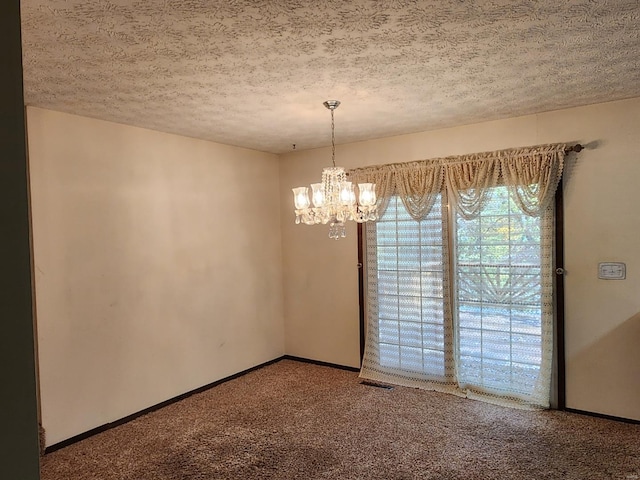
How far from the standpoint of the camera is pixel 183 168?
3.97 metres

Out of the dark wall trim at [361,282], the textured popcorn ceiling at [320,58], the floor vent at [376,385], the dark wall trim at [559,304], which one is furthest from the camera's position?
the dark wall trim at [361,282]

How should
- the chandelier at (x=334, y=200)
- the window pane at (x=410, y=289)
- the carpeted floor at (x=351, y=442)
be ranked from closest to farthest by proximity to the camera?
the carpeted floor at (x=351, y=442), the chandelier at (x=334, y=200), the window pane at (x=410, y=289)

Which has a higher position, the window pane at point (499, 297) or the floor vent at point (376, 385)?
the window pane at point (499, 297)

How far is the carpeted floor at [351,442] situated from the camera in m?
2.68

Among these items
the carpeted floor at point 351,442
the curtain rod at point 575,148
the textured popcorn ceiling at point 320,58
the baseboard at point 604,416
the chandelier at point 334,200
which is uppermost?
the textured popcorn ceiling at point 320,58

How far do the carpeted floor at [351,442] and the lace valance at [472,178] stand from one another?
1644mm

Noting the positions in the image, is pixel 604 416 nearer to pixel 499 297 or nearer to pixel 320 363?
pixel 499 297

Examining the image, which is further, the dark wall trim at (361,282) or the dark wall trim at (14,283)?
the dark wall trim at (361,282)

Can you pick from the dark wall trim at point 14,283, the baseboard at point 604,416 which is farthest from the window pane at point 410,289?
the dark wall trim at point 14,283

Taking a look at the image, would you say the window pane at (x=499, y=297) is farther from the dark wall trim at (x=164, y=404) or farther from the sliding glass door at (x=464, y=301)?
the dark wall trim at (x=164, y=404)

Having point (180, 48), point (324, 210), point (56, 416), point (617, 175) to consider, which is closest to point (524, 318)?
point (617, 175)

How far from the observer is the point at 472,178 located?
147 inches

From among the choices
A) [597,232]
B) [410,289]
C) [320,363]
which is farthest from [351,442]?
[597,232]

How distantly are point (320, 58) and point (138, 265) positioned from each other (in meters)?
2.33
